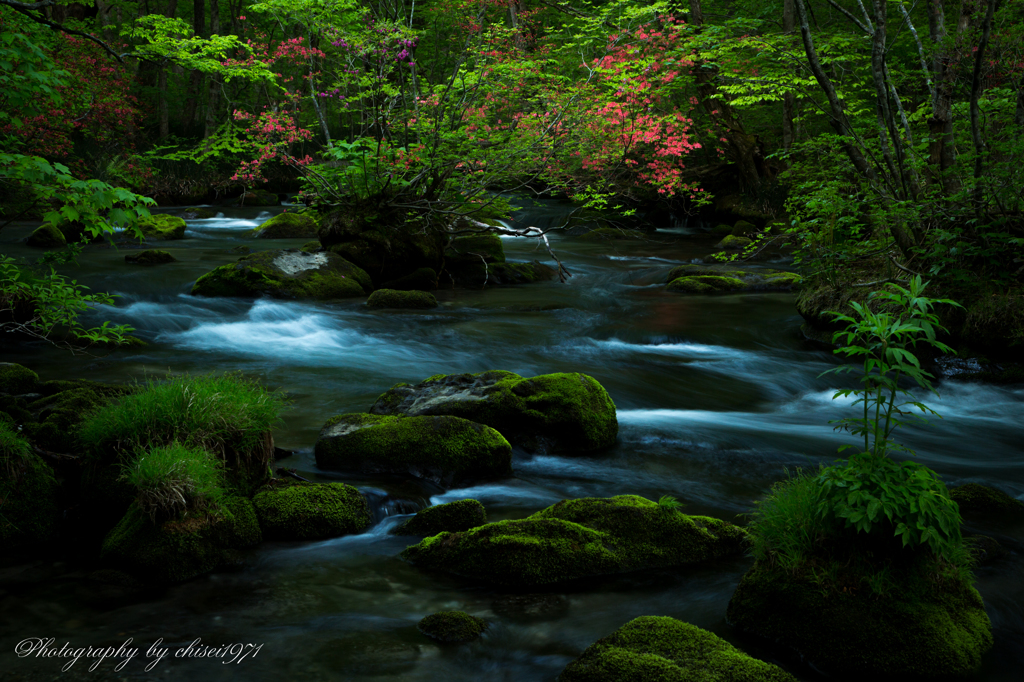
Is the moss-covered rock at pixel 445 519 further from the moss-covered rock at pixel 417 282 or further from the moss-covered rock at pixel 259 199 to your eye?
the moss-covered rock at pixel 259 199

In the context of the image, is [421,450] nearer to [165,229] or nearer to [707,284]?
[707,284]

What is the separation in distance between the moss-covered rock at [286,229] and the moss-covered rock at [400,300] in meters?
8.24

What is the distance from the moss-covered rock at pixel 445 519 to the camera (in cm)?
479

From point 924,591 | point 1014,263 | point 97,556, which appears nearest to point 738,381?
point 1014,263

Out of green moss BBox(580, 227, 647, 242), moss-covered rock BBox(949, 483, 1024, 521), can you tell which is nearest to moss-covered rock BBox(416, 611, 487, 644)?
moss-covered rock BBox(949, 483, 1024, 521)

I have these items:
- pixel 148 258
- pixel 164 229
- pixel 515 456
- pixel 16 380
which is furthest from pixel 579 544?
pixel 164 229

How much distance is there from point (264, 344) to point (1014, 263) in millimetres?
9909

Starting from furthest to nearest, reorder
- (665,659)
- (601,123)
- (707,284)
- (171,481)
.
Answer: (707,284), (601,123), (171,481), (665,659)

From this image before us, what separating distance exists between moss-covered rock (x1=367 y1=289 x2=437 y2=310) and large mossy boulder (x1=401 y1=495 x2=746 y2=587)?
853 centimetres

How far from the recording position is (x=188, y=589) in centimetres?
402

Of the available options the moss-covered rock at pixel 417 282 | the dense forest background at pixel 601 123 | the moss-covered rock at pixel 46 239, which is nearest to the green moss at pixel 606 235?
the dense forest background at pixel 601 123

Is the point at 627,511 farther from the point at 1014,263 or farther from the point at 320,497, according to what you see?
the point at 1014,263

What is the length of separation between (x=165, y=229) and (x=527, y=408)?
16.4m

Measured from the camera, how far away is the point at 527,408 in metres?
6.48
